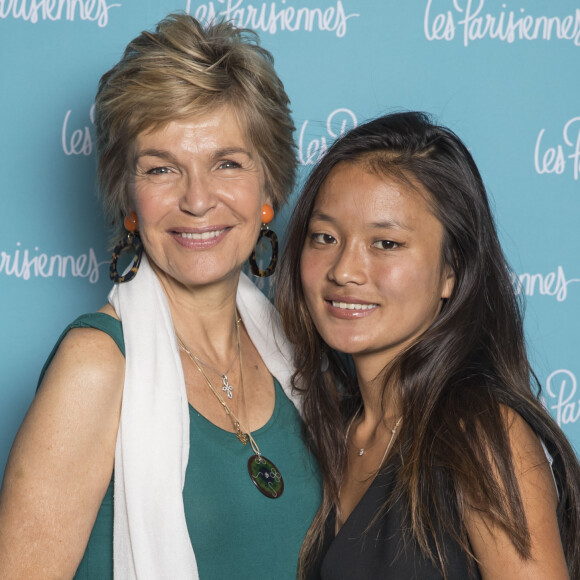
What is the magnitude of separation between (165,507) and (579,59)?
173cm

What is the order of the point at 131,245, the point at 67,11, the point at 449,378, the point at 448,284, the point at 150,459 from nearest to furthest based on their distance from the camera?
the point at 150,459
the point at 449,378
the point at 448,284
the point at 131,245
the point at 67,11

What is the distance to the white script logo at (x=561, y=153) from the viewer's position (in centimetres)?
232

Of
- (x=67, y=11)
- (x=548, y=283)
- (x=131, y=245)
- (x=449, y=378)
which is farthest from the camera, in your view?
(x=548, y=283)

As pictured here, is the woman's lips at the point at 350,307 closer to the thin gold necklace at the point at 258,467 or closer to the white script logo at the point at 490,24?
the thin gold necklace at the point at 258,467

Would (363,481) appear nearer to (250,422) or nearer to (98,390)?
(250,422)

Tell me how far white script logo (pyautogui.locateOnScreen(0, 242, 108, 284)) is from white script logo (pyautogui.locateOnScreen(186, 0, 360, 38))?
29.9 inches

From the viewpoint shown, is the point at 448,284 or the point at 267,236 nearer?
the point at 448,284

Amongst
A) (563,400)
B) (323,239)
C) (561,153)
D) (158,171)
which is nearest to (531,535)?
(323,239)

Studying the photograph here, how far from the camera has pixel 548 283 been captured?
235cm

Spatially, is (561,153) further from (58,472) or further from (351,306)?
(58,472)

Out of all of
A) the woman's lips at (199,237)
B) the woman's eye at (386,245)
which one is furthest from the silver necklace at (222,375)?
the woman's eye at (386,245)

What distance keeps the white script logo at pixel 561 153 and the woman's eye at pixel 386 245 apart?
3.06 feet

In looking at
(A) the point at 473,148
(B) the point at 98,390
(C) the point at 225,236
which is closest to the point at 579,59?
(A) the point at 473,148

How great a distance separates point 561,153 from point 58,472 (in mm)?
1677
